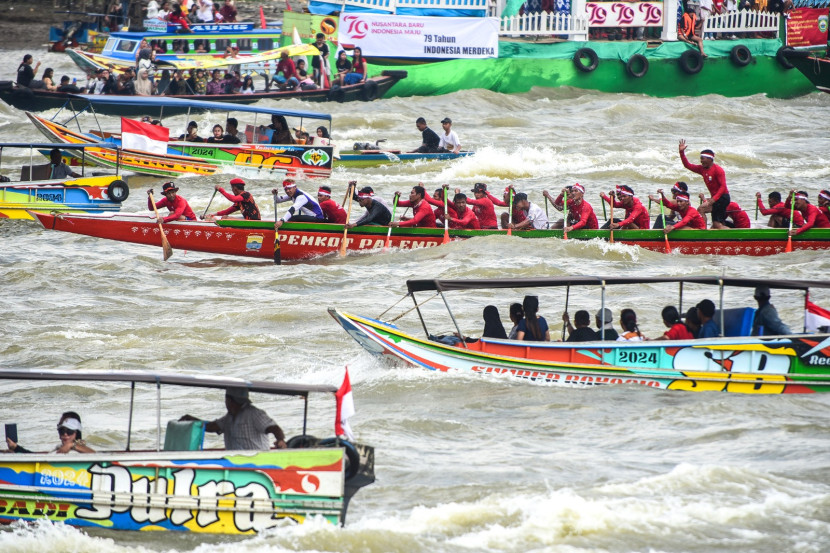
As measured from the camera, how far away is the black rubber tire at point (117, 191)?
22.2 meters

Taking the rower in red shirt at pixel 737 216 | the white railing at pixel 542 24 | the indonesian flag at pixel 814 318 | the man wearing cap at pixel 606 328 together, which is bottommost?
the man wearing cap at pixel 606 328

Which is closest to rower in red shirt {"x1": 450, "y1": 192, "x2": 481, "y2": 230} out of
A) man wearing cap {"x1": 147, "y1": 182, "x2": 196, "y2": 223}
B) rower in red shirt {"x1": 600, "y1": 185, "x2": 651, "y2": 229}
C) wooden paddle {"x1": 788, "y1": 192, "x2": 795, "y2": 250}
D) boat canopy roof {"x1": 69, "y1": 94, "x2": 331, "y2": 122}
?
rower in red shirt {"x1": 600, "y1": 185, "x2": 651, "y2": 229}

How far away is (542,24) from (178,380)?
30274mm

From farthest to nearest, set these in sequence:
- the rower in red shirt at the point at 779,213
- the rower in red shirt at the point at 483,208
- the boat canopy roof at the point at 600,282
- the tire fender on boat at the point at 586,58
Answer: the tire fender on boat at the point at 586,58, the rower in red shirt at the point at 483,208, the rower in red shirt at the point at 779,213, the boat canopy roof at the point at 600,282

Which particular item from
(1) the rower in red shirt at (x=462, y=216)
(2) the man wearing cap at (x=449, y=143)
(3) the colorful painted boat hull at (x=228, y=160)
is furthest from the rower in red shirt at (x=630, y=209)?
(3) the colorful painted boat hull at (x=228, y=160)

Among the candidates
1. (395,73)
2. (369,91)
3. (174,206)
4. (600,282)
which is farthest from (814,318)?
(395,73)

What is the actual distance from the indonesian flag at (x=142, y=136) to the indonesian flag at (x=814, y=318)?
596 inches

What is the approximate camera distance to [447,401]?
11852mm

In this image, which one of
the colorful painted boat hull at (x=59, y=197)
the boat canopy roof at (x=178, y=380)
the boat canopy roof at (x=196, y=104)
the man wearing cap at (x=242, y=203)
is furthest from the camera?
the boat canopy roof at (x=196, y=104)

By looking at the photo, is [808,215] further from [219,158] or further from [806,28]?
[806,28]

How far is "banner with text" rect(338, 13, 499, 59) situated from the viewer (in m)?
35.2

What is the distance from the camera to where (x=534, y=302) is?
1209cm

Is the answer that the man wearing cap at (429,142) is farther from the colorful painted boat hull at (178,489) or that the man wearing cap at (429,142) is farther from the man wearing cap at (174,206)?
the colorful painted boat hull at (178,489)

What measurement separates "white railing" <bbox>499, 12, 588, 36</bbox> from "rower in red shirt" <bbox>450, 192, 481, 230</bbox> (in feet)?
62.2
